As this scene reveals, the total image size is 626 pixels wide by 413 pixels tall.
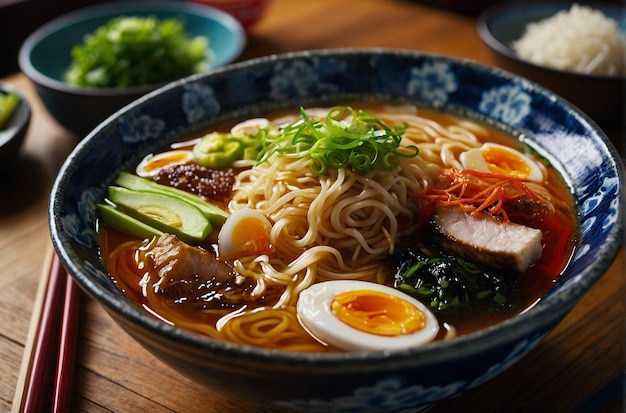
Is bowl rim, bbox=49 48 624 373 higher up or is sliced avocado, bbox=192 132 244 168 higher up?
bowl rim, bbox=49 48 624 373

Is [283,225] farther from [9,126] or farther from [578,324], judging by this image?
[9,126]

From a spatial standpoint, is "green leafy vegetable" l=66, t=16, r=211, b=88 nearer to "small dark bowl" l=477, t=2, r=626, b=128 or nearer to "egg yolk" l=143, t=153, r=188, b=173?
"egg yolk" l=143, t=153, r=188, b=173

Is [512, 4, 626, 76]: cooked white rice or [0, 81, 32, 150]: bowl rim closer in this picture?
[0, 81, 32, 150]: bowl rim

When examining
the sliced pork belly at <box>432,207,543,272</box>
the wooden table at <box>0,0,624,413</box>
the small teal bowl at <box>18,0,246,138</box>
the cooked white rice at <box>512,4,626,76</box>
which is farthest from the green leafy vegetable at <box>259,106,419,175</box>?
the cooked white rice at <box>512,4,626,76</box>

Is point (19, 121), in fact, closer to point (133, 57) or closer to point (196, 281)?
point (133, 57)

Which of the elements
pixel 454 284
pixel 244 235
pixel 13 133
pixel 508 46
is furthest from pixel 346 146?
pixel 508 46

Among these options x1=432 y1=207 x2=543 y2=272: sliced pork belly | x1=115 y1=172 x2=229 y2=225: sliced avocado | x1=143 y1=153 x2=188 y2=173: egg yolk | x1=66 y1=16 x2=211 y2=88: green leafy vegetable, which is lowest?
x1=66 y1=16 x2=211 y2=88: green leafy vegetable

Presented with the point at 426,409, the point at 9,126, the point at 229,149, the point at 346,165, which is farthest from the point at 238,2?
the point at 426,409
